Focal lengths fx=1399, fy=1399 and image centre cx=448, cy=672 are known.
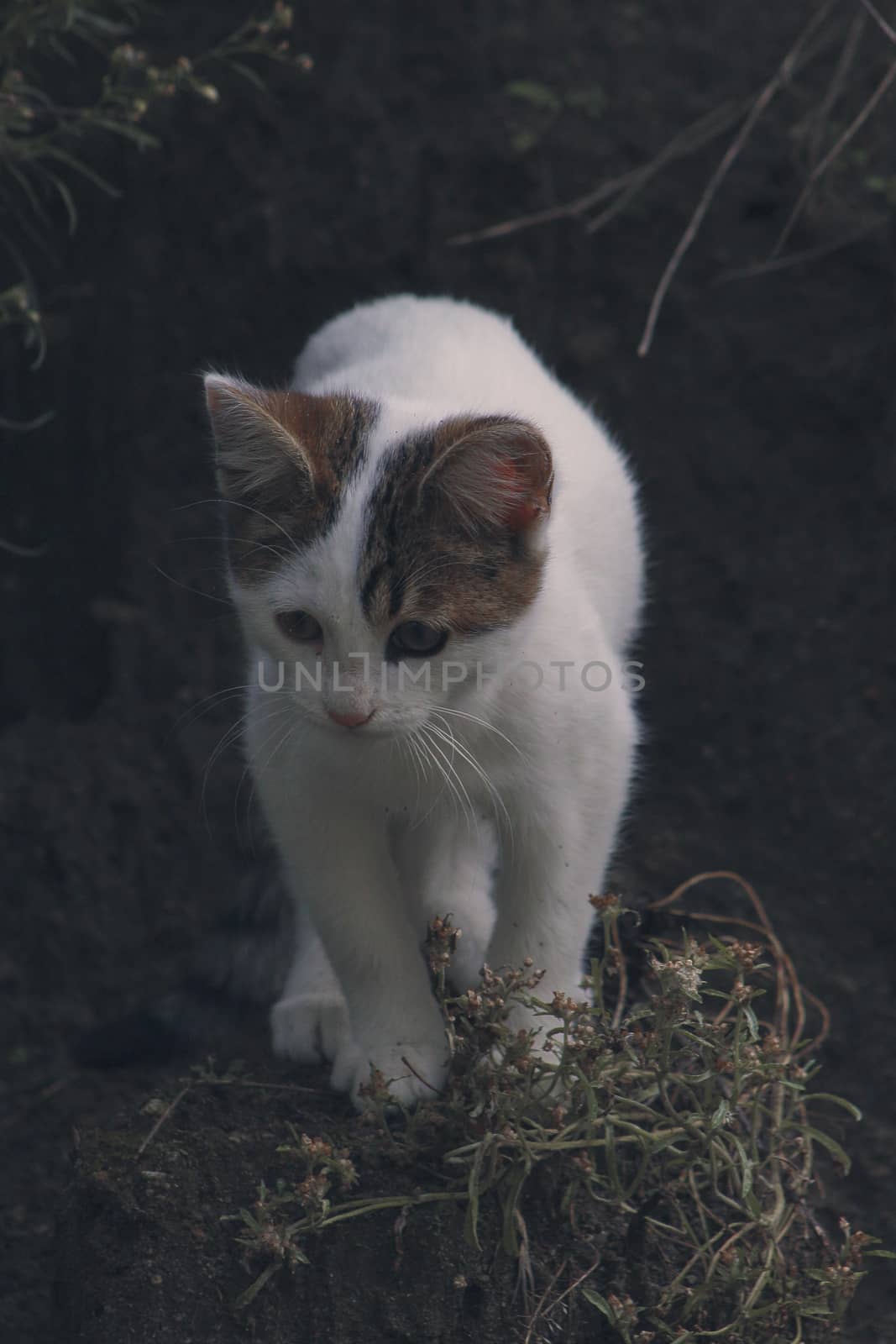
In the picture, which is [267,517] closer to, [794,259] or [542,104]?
[794,259]

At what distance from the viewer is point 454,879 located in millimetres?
3016

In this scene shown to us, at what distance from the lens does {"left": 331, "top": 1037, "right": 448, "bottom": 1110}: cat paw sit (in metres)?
2.51

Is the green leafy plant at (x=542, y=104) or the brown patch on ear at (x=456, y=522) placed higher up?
the green leafy plant at (x=542, y=104)

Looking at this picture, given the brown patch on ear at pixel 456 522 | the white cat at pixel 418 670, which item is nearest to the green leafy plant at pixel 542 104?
the white cat at pixel 418 670

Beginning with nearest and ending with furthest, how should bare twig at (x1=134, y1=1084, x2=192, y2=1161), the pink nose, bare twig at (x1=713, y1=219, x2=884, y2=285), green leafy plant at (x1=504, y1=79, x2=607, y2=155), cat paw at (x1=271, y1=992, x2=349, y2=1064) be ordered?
1. the pink nose
2. bare twig at (x1=134, y1=1084, x2=192, y2=1161)
3. cat paw at (x1=271, y1=992, x2=349, y2=1064)
4. bare twig at (x1=713, y1=219, x2=884, y2=285)
5. green leafy plant at (x1=504, y1=79, x2=607, y2=155)

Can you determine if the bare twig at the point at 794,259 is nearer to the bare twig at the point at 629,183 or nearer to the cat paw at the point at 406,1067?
the bare twig at the point at 629,183

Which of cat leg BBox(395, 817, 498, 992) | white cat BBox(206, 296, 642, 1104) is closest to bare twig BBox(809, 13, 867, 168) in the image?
white cat BBox(206, 296, 642, 1104)

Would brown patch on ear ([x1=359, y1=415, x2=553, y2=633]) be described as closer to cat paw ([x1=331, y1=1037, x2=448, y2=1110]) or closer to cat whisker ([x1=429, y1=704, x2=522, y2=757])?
cat whisker ([x1=429, y1=704, x2=522, y2=757])

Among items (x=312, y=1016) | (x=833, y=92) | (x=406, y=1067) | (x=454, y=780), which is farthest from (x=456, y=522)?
(x=833, y=92)

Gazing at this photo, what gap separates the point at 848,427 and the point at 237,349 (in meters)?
1.90

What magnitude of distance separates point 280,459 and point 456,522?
300 mm

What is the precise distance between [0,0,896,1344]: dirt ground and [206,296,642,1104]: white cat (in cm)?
69

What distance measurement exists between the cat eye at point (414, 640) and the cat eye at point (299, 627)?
0.12m

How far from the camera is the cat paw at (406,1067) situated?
2514 millimetres
